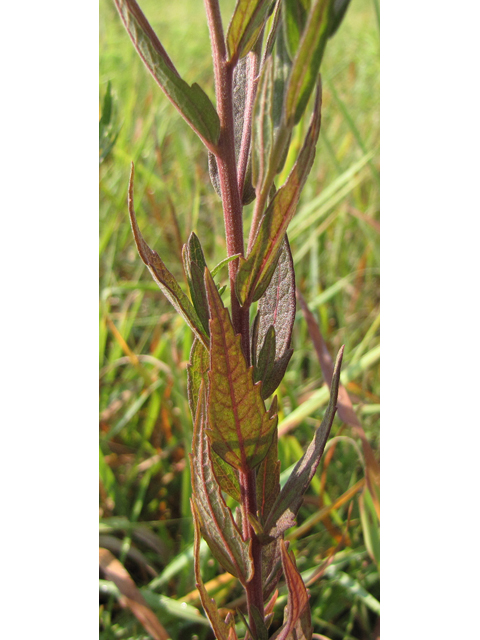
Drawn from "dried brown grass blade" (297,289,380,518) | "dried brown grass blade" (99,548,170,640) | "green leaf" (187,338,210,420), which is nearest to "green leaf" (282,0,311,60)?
"green leaf" (187,338,210,420)

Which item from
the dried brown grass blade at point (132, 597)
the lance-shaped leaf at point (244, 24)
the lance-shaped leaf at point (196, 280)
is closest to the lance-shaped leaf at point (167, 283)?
the lance-shaped leaf at point (196, 280)

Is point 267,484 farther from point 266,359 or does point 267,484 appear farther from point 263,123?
point 263,123

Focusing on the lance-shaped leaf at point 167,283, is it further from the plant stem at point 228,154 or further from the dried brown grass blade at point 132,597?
the dried brown grass blade at point 132,597

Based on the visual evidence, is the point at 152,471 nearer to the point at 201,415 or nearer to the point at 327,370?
the point at 327,370

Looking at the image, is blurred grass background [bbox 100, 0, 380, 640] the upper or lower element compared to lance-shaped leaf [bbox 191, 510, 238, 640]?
upper

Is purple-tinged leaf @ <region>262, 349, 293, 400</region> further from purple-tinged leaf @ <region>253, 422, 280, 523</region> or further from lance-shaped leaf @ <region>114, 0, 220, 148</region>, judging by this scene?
lance-shaped leaf @ <region>114, 0, 220, 148</region>
